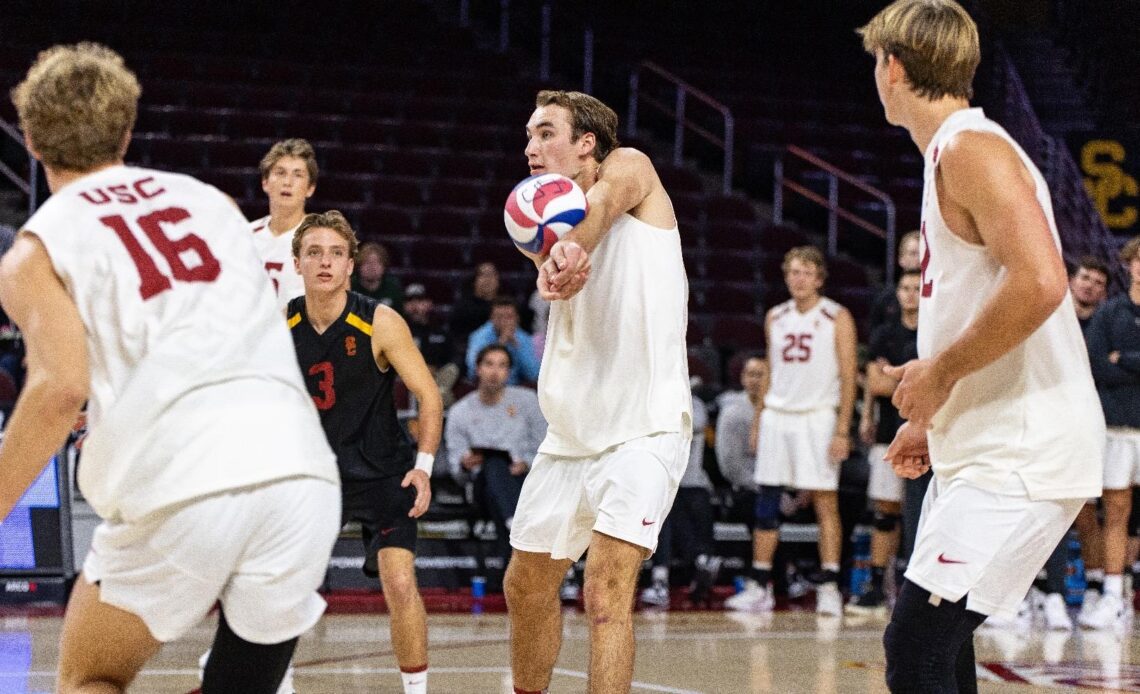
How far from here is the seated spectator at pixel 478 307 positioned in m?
11.0

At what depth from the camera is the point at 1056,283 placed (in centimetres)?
284

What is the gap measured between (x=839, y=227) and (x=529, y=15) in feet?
16.0

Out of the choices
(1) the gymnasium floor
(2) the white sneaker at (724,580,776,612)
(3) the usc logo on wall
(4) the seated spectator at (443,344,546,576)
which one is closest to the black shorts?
(1) the gymnasium floor

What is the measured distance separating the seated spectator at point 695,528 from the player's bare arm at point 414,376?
13.7 ft

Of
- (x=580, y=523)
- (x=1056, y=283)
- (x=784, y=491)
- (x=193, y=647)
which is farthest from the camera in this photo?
(x=784, y=491)

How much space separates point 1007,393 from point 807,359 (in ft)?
20.0

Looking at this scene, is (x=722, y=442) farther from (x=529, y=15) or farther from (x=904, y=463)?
(x=529, y=15)

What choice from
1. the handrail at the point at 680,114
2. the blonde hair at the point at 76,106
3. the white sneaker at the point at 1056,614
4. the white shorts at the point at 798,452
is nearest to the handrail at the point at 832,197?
the handrail at the point at 680,114

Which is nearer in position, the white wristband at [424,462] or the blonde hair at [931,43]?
the blonde hair at [931,43]

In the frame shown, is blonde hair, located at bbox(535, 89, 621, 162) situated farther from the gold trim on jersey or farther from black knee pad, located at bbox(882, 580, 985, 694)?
black knee pad, located at bbox(882, 580, 985, 694)

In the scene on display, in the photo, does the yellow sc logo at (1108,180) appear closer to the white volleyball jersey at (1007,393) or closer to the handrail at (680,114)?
the handrail at (680,114)

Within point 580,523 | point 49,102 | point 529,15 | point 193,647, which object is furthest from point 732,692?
point 529,15

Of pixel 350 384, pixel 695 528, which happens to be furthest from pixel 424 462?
pixel 695 528

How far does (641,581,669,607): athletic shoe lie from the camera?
9.08 meters
